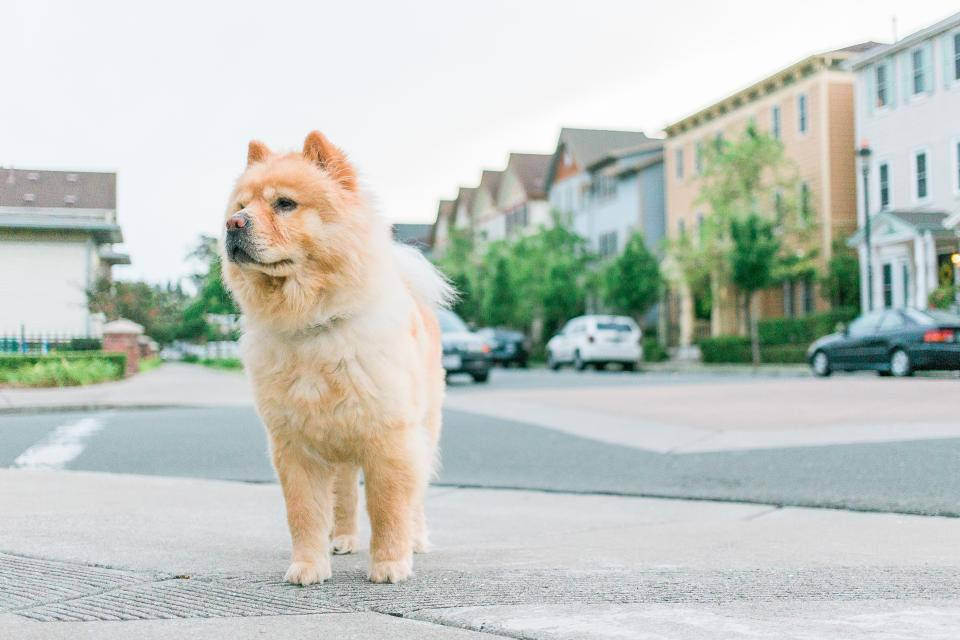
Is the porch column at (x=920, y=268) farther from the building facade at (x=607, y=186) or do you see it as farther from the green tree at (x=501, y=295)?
the green tree at (x=501, y=295)

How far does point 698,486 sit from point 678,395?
9040 millimetres

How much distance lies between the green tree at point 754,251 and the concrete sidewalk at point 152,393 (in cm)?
1901

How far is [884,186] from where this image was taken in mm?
33562

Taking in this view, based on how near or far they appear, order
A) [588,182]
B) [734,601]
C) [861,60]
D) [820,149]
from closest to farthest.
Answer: [734,601] → [861,60] → [820,149] → [588,182]

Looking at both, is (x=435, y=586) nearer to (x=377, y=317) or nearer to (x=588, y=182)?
(x=377, y=317)

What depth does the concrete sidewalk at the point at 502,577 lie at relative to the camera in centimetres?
359

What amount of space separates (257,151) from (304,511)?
1555 mm

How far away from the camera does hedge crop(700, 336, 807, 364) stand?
109 feet

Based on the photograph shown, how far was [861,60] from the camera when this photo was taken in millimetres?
33219

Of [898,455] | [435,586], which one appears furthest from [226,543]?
[898,455]

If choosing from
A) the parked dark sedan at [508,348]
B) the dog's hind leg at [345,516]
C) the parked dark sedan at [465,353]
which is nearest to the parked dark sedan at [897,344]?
the parked dark sedan at [465,353]

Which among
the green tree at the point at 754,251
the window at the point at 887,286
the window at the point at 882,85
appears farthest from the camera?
the green tree at the point at 754,251

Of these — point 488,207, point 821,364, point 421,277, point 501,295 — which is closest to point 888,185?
point 821,364

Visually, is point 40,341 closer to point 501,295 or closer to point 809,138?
point 809,138
